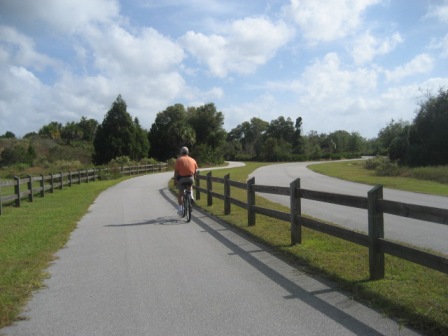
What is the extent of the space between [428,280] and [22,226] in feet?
32.7

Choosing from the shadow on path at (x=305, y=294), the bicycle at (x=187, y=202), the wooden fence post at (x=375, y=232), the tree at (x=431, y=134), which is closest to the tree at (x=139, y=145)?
the tree at (x=431, y=134)

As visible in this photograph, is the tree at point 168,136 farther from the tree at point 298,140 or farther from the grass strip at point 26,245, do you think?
the grass strip at point 26,245

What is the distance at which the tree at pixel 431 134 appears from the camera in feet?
144

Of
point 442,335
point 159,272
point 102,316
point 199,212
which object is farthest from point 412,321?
point 199,212

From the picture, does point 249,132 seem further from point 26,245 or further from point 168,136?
point 26,245

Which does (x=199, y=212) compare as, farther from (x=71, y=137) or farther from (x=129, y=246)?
(x=71, y=137)

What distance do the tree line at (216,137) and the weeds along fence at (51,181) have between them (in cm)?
583

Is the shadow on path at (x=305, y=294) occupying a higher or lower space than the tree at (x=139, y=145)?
lower

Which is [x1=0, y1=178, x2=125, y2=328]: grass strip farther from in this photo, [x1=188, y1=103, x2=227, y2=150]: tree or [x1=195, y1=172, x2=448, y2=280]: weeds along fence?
[x1=188, y1=103, x2=227, y2=150]: tree

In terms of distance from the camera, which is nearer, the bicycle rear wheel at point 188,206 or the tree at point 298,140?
the bicycle rear wheel at point 188,206

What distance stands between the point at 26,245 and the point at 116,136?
47.2 m

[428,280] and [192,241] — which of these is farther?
[192,241]

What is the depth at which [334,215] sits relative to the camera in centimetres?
Result: 1293

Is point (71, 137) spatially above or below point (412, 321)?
above
